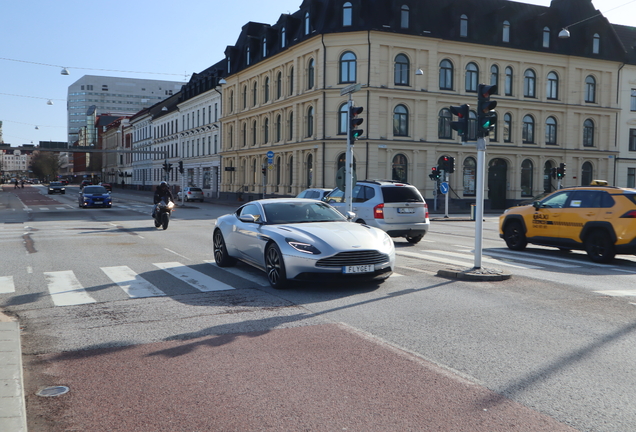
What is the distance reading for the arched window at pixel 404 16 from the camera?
39.3 m

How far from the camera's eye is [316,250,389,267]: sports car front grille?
8414 millimetres

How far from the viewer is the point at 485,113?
10.2 metres

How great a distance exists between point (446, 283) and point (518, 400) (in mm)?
5131

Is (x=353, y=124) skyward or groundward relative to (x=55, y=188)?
skyward

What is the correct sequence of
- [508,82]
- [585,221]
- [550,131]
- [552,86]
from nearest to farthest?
[585,221], [508,82], [552,86], [550,131]

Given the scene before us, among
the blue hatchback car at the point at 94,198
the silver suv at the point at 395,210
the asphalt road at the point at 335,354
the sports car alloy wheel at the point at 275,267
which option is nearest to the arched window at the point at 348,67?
the blue hatchback car at the point at 94,198

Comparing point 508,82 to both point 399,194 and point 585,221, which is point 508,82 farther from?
point 585,221

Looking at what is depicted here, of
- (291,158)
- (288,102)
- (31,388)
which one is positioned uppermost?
(288,102)

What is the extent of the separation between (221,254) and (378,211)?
586cm

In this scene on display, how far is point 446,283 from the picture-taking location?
9367mm

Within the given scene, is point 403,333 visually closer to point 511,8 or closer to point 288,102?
point 288,102

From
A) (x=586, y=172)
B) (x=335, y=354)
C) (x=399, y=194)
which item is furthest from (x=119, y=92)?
(x=335, y=354)

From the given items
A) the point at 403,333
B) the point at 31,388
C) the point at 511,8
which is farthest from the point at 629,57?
the point at 31,388

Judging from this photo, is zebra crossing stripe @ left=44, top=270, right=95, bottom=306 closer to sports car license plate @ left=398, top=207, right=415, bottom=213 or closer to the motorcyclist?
sports car license plate @ left=398, top=207, right=415, bottom=213
